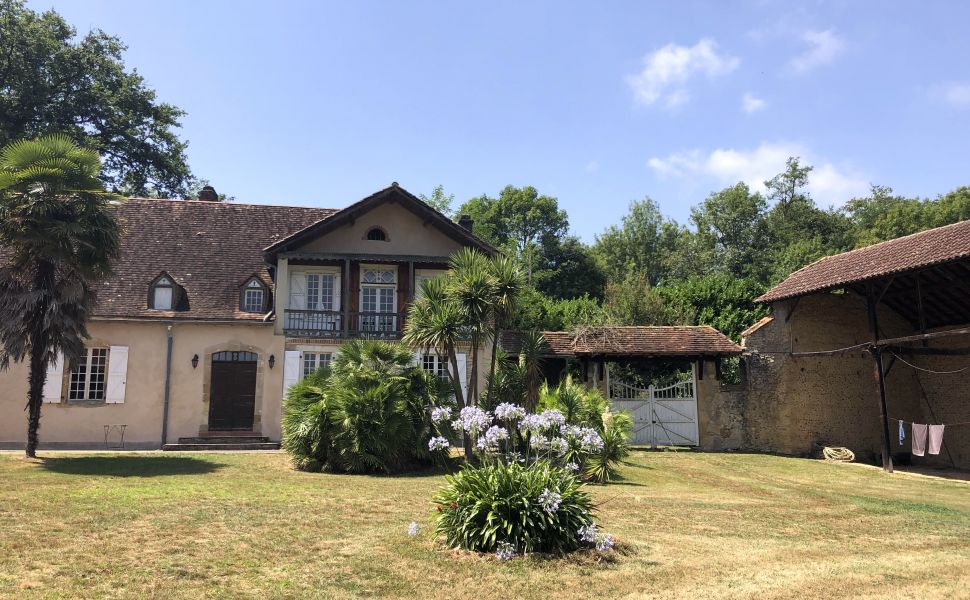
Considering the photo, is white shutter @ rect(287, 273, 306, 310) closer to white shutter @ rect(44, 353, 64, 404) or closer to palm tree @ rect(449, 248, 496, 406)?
white shutter @ rect(44, 353, 64, 404)

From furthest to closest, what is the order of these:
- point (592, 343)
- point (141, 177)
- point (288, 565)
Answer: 1. point (141, 177)
2. point (592, 343)
3. point (288, 565)

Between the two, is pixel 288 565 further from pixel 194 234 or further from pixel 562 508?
pixel 194 234

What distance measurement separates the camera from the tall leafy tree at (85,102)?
30328 millimetres

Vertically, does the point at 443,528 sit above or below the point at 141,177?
below

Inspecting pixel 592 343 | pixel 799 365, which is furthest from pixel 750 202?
pixel 592 343

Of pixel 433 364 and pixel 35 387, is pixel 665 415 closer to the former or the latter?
pixel 433 364

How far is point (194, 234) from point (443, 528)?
17133mm

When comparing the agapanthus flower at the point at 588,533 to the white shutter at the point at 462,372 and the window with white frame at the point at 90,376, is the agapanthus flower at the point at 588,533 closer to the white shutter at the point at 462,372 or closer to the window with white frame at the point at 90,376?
the white shutter at the point at 462,372

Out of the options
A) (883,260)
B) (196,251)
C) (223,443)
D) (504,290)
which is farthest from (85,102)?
(883,260)

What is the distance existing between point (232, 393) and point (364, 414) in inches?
300

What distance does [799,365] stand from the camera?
67.1ft

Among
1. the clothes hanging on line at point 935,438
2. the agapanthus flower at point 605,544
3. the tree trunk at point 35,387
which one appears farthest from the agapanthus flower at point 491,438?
the clothes hanging on line at point 935,438

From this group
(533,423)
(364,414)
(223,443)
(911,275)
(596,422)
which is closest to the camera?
(533,423)

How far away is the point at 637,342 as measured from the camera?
20.0m
